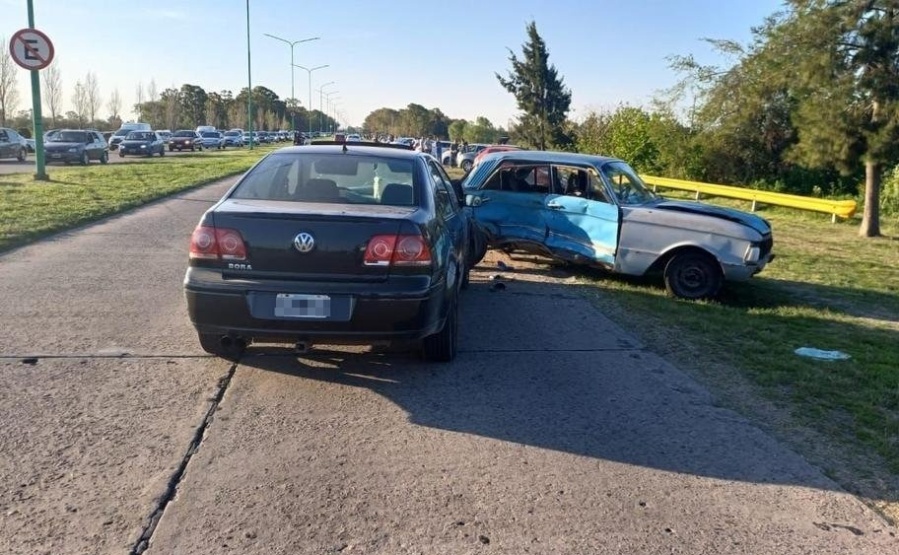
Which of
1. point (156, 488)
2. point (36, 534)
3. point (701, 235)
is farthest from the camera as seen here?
point (701, 235)

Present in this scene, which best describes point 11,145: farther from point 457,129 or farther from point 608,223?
point 457,129

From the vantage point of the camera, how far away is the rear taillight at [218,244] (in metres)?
4.86

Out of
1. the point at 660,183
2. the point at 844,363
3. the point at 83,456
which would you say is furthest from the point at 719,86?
the point at 83,456

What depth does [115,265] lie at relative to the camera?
9078 millimetres

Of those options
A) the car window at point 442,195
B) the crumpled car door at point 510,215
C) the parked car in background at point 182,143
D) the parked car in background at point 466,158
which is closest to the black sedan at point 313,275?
the car window at point 442,195

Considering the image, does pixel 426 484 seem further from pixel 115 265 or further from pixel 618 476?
pixel 115 265

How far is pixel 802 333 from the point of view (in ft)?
23.8

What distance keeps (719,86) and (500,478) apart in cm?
2245

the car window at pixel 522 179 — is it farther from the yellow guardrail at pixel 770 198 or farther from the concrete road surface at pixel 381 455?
the yellow guardrail at pixel 770 198

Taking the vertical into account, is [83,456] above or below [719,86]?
below

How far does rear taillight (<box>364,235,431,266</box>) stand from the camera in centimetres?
486

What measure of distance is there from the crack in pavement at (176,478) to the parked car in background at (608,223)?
522cm

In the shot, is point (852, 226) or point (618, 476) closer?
point (618, 476)

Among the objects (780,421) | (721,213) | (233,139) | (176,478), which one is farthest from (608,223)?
(233,139)
